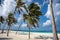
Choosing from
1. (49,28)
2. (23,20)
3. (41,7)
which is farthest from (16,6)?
(49,28)

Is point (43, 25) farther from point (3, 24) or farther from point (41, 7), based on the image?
point (3, 24)

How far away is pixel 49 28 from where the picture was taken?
40.4ft

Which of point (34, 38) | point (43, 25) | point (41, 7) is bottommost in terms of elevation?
point (34, 38)

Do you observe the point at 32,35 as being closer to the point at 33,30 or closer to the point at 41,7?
the point at 33,30

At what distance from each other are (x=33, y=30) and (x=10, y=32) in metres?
2.33

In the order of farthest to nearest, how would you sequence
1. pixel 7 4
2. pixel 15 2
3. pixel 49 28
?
pixel 15 2 → pixel 7 4 → pixel 49 28

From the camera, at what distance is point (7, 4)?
13195 millimetres

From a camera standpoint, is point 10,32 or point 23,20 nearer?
point 23,20

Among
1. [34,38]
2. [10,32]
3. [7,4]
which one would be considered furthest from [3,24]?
[34,38]

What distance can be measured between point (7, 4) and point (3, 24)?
6.16ft

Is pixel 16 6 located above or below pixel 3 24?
above

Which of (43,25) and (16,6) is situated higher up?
(16,6)

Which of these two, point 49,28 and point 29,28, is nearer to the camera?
point 49,28

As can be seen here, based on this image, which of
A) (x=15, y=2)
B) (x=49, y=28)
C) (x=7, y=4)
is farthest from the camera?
(x=15, y=2)
